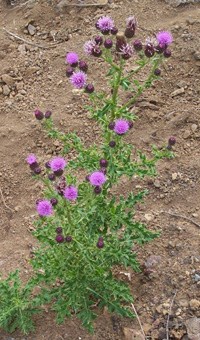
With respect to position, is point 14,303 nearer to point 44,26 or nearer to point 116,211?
A: point 116,211

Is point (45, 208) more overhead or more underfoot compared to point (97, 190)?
more underfoot

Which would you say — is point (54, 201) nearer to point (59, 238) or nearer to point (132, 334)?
point (59, 238)

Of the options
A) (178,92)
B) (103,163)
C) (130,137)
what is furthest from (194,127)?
(103,163)

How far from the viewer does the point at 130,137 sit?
200 inches

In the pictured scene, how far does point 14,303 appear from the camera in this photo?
3693mm

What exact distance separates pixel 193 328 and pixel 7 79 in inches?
120

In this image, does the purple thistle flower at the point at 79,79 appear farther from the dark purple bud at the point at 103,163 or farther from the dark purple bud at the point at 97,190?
the dark purple bud at the point at 97,190

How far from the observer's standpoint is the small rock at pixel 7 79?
5676mm

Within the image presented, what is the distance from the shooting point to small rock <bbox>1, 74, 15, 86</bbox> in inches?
223

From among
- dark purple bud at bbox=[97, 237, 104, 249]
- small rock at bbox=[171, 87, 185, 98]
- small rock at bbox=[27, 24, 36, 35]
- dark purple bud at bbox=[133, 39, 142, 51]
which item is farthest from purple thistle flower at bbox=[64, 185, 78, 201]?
small rock at bbox=[27, 24, 36, 35]

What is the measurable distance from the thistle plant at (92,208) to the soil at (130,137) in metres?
0.27

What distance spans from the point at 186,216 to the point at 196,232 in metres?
0.17

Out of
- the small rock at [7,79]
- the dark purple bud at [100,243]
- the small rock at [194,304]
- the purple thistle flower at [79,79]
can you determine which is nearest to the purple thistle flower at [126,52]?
the purple thistle flower at [79,79]

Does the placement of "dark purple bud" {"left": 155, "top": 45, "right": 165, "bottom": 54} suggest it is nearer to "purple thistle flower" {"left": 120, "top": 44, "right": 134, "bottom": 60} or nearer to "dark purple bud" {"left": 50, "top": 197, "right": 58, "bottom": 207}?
"purple thistle flower" {"left": 120, "top": 44, "right": 134, "bottom": 60}
